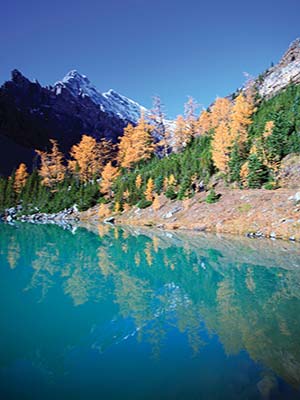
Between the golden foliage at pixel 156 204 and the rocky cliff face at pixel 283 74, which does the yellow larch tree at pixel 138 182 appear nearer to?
the golden foliage at pixel 156 204

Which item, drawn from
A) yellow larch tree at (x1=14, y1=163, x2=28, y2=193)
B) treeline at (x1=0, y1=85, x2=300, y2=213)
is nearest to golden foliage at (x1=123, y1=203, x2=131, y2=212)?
treeline at (x1=0, y1=85, x2=300, y2=213)

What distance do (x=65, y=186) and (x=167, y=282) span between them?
57.1 metres

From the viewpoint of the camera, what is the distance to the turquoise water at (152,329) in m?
6.58

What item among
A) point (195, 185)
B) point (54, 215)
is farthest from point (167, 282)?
point (54, 215)

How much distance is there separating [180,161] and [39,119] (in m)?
142

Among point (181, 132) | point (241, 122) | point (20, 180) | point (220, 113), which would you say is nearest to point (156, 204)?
point (241, 122)

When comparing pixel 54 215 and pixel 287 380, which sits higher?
pixel 54 215

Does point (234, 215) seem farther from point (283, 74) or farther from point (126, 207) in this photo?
point (283, 74)

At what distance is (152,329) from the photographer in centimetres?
966

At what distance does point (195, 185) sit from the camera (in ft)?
154

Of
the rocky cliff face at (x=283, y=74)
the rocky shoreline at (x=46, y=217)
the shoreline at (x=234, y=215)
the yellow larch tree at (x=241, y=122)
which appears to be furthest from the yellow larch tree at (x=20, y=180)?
the rocky cliff face at (x=283, y=74)

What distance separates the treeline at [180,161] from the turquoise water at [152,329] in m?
23.7

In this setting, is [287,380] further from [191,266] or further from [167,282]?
[191,266]

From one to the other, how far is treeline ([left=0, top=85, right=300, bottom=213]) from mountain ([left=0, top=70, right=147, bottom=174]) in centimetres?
5753
